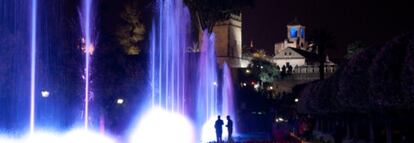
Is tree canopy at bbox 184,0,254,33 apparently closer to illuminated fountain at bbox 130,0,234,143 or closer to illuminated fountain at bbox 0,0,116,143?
illuminated fountain at bbox 130,0,234,143

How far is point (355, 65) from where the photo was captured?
68.3ft

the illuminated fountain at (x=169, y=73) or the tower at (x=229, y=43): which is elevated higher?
the tower at (x=229, y=43)

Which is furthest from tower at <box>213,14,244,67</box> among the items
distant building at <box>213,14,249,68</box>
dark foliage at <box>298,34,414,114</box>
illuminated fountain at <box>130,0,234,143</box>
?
dark foliage at <box>298,34,414,114</box>

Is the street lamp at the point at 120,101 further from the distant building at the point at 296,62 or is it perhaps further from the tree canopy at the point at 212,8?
the distant building at the point at 296,62

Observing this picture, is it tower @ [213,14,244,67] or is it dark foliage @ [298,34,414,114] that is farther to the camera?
tower @ [213,14,244,67]

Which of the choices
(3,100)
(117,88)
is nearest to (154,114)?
(117,88)

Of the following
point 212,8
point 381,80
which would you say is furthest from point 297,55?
point 381,80

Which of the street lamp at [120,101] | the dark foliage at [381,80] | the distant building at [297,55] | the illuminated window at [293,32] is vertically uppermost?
the illuminated window at [293,32]

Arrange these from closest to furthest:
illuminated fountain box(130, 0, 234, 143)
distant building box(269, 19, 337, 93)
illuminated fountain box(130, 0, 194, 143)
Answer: illuminated fountain box(130, 0, 234, 143) < illuminated fountain box(130, 0, 194, 143) < distant building box(269, 19, 337, 93)

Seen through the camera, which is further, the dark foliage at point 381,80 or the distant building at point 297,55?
the distant building at point 297,55

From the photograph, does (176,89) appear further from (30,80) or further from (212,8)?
(212,8)

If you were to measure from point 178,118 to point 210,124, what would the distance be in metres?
2.53

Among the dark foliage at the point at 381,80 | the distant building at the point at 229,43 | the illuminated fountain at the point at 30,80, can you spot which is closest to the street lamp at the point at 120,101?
the illuminated fountain at the point at 30,80

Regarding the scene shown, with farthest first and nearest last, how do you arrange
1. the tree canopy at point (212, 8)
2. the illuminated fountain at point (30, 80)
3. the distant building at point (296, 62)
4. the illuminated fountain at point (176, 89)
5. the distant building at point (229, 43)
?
the distant building at point (229, 43) < the distant building at point (296, 62) < the tree canopy at point (212, 8) < the illuminated fountain at point (176, 89) < the illuminated fountain at point (30, 80)
